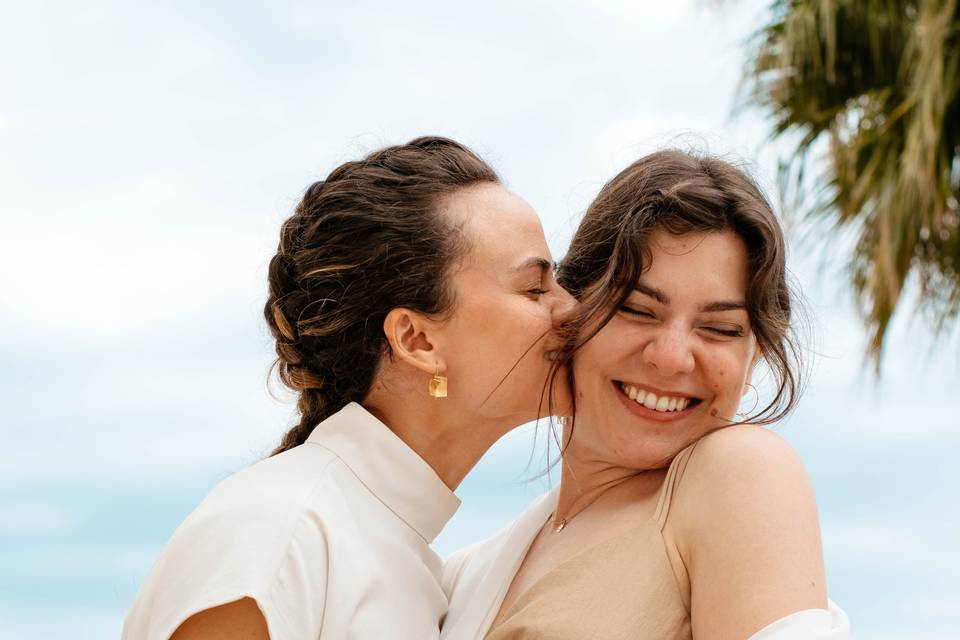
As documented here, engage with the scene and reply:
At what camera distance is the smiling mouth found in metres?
2.42

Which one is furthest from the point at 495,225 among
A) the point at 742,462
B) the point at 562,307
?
the point at 742,462

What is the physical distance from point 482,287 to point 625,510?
21.9 inches

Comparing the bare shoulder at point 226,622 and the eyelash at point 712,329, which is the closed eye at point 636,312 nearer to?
the eyelash at point 712,329

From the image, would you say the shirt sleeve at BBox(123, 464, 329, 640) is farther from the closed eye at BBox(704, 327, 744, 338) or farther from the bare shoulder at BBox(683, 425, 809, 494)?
the closed eye at BBox(704, 327, 744, 338)

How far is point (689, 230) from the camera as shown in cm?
236

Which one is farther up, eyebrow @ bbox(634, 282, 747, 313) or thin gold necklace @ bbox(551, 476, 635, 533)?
eyebrow @ bbox(634, 282, 747, 313)

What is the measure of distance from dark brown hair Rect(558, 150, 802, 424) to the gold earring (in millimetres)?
281

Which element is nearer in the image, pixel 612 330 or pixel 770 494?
pixel 770 494

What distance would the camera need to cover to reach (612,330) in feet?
7.97

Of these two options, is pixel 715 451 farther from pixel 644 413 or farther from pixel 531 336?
pixel 531 336

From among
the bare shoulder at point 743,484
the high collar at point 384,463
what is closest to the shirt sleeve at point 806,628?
the bare shoulder at point 743,484

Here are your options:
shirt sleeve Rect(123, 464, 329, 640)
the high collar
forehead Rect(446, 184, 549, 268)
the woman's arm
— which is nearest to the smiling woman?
the woman's arm

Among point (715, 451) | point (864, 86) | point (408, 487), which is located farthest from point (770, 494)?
point (864, 86)

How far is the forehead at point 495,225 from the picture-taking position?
2.51 metres
